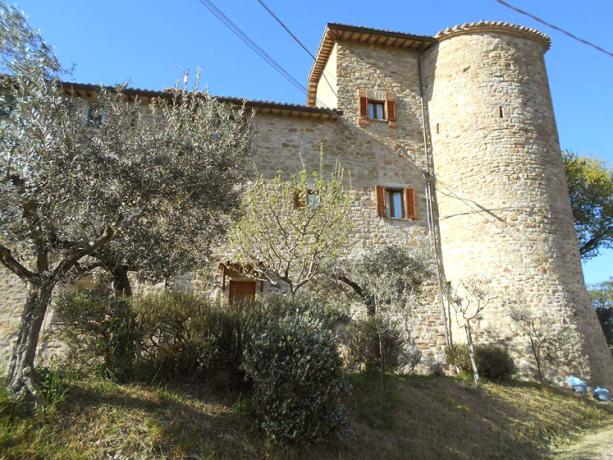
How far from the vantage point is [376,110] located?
15.2 m

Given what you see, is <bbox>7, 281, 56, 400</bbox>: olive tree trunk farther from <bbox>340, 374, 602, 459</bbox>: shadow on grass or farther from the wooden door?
the wooden door

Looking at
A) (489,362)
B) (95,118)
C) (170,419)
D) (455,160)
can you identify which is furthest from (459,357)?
(95,118)

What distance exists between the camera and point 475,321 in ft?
→ 40.8

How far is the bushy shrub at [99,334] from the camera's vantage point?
18.7 feet

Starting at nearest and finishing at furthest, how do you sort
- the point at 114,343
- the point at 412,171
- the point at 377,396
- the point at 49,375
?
the point at 49,375, the point at 114,343, the point at 377,396, the point at 412,171

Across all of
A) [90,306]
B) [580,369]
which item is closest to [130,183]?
[90,306]

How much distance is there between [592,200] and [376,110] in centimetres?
1051

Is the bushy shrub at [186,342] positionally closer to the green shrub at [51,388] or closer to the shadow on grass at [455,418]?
the green shrub at [51,388]

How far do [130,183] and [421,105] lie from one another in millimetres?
12531

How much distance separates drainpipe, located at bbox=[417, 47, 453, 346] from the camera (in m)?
13.2

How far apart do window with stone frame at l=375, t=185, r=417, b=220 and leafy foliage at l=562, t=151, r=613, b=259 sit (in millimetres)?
8836

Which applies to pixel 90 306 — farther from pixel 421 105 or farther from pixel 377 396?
pixel 421 105

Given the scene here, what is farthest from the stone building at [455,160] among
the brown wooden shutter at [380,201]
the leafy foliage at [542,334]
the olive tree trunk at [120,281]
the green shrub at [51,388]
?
the green shrub at [51,388]

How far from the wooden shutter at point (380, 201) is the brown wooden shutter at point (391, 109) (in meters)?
2.66
